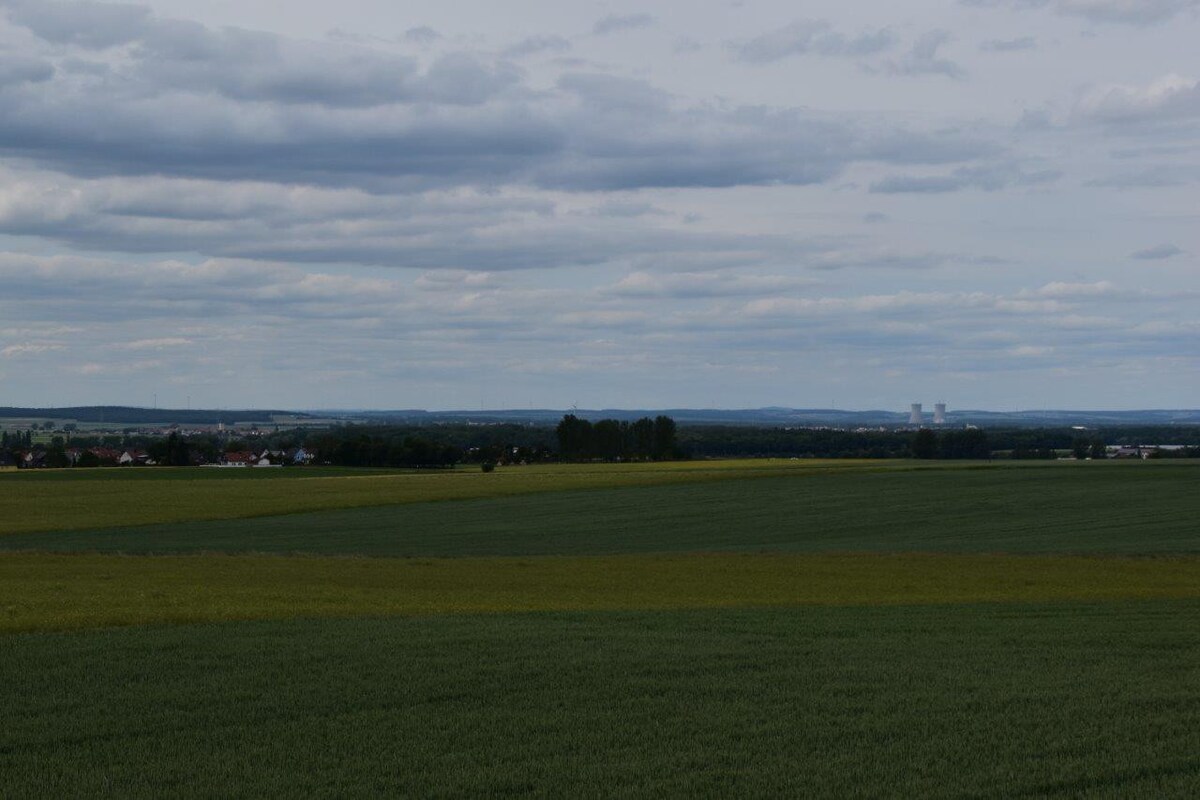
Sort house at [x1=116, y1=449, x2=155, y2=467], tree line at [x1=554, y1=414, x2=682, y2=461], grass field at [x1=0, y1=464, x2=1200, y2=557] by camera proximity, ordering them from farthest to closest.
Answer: tree line at [x1=554, y1=414, x2=682, y2=461]
house at [x1=116, y1=449, x2=155, y2=467]
grass field at [x1=0, y1=464, x2=1200, y2=557]

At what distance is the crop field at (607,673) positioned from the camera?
419 inches

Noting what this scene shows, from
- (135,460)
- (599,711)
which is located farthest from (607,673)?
(135,460)

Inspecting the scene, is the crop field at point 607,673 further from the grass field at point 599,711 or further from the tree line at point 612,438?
the tree line at point 612,438

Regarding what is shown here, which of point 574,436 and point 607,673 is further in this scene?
point 574,436

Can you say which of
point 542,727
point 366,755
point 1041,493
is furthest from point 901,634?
point 1041,493

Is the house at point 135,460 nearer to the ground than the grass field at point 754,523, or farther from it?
farther from it

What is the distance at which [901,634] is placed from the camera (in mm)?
18766

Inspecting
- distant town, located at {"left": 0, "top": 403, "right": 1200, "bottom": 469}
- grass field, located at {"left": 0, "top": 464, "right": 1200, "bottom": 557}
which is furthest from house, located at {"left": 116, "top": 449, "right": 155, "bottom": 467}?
grass field, located at {"left": 0, "top": 464, "right": 1200, "bottom": 557}

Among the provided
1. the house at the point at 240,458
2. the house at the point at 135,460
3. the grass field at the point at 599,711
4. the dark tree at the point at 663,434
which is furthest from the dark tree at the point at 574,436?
the grass field at the point at 599,711

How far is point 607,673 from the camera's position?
48.6 ft

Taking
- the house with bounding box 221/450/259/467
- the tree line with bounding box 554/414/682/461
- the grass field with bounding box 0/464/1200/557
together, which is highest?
the tree line with bounding box 554/414/682/461

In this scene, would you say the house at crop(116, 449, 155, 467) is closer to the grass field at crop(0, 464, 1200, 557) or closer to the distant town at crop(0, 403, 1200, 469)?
the distant town at crop(0, 403, 1200, 469)

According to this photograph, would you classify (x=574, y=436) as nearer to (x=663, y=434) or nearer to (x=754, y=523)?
(x=663, y=434)

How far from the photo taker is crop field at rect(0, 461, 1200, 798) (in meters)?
10.6
